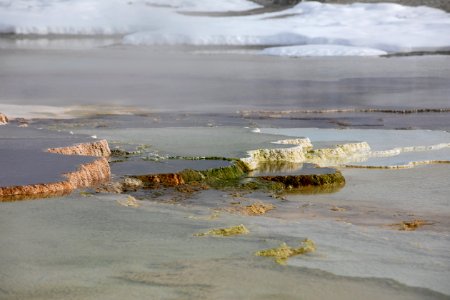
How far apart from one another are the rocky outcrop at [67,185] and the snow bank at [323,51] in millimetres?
30673

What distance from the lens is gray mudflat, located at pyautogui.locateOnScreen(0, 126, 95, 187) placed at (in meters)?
6.36

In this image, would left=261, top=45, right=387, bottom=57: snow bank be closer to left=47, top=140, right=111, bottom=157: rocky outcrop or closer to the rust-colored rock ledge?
left=47, top=140, right=111, bottom=157: rocky outcrop

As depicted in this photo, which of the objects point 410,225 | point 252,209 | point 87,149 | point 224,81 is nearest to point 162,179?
point 87,149

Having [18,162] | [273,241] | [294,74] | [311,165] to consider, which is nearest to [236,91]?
[294,74]

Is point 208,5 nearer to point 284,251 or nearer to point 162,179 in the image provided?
point 162,179

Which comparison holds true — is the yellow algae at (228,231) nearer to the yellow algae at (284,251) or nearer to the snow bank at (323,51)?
the yellow algae at (284,251)

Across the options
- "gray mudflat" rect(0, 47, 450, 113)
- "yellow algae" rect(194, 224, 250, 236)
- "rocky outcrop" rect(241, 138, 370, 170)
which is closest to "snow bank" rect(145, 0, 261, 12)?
"gray mudflat" rect(0, 47, 450, 113)

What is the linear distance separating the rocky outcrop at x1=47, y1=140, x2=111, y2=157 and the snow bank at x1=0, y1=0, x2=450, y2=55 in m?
29.7

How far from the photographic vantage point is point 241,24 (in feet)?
158

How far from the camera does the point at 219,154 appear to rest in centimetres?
848

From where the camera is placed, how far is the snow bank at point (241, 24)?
4147cm

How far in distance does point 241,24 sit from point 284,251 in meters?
43.7

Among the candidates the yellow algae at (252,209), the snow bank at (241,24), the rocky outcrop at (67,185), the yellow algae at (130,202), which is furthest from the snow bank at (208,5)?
the yellow algae at (130,202)

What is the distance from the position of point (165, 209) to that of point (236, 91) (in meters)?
14.1
